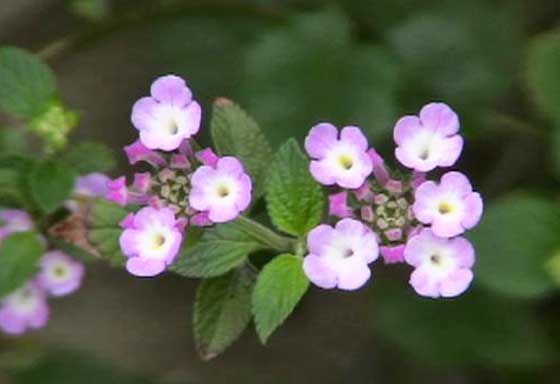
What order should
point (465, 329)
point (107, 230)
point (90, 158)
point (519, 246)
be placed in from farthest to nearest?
1. point (465, 329)
2. point (519, 246)
3. point (90, 158)
4. point (107, 230)

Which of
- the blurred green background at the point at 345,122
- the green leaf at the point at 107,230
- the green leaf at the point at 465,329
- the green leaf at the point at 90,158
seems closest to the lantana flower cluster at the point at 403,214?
the green leaf at the point at 107,230

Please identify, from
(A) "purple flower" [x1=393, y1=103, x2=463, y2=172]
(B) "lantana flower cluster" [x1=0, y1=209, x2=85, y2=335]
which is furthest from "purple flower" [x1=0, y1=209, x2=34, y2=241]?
(A) "purple flower" [x1=393, y1=103, x2=463, y2=172]

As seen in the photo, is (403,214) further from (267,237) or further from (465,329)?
(465,329)

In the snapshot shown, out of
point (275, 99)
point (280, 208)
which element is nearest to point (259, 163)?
point (280, 208)

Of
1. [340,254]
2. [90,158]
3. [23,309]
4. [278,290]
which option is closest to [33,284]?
[23,309]

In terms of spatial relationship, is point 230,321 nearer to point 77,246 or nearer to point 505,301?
point 77,246

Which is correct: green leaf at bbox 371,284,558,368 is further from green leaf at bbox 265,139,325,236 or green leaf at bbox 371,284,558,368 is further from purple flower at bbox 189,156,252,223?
purple flower at bbox 189,156,252,223
